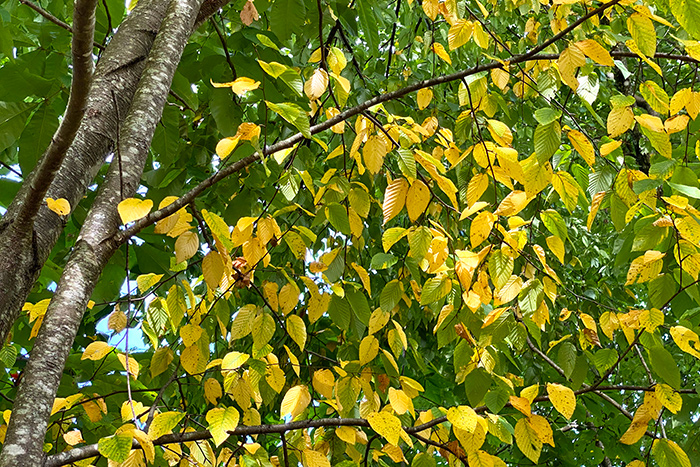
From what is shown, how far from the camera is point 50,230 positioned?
1.21 metres

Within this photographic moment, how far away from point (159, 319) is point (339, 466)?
25.1 inches

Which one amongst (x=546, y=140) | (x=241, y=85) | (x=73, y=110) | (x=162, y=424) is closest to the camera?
(x=73, y=110)

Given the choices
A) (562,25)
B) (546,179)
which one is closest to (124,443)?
(546,179)

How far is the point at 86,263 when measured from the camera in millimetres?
1130

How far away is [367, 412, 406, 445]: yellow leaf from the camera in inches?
51.8

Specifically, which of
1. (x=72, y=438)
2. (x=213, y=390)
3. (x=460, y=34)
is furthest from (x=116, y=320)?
(x=460, y=34)

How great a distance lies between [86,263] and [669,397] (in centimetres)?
145

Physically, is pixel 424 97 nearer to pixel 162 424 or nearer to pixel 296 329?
pixel 296 329

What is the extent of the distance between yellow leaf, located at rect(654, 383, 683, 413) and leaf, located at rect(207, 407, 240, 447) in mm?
1096

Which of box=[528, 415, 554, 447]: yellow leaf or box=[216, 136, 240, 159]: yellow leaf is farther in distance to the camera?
box=[528, 415, 554, 447]: yellow leaf

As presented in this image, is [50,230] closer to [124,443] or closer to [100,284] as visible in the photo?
[124,443]

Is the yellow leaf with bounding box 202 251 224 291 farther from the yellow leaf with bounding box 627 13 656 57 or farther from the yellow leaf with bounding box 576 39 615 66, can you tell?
the yellow leaf with bounding box 627 13 656 57

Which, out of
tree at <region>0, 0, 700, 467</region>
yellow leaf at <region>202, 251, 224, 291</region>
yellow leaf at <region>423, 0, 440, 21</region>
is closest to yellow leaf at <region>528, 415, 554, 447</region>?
tree at <region>0, 0, 700, 467</region>

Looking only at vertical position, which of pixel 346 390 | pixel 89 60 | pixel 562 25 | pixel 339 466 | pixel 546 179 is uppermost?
pixel 562 25
